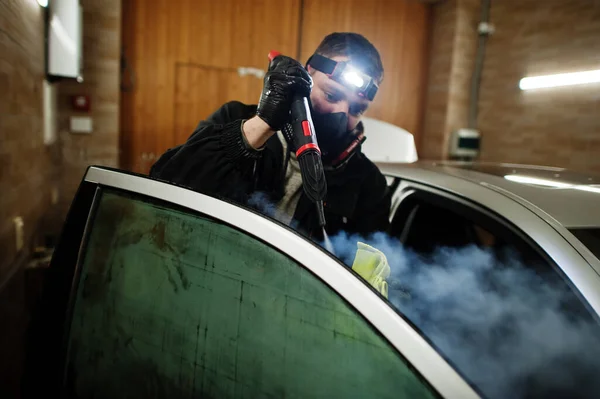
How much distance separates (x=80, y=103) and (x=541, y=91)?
430cm

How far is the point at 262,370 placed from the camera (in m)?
0.82

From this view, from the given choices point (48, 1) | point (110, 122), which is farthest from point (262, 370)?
point (110, 122)

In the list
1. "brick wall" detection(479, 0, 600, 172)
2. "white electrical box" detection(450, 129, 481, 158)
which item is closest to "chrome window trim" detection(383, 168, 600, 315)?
"brick wall" detection(479, 0, 600, 172)

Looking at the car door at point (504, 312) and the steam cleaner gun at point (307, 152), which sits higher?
the steam cleaner gun at point (307, 152)

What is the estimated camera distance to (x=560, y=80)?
407 centimetres

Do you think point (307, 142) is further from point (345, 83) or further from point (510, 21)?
point (510, 21)

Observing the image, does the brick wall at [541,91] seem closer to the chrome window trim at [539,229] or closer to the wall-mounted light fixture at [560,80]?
the wall-mounted light fixture at [560,80]

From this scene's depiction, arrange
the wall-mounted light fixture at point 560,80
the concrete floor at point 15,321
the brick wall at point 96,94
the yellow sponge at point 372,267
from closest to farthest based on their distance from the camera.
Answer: the yellow sponge at point 372,267, the concrete floor at point 15,321, the brick wall at point 96,94, the wall-mounted light fixture at point 560,80

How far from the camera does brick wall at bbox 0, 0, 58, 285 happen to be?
1.96 meters

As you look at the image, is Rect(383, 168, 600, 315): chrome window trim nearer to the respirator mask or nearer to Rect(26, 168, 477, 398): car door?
the respirator mask

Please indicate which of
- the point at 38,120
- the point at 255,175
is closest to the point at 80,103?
the point at 38,120

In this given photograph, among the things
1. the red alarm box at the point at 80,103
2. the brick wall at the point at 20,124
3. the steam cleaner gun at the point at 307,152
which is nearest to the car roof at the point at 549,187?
the steam cleaner gun at the point at 307,152

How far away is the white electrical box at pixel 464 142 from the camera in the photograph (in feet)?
15.8

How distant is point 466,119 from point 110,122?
3774mm
